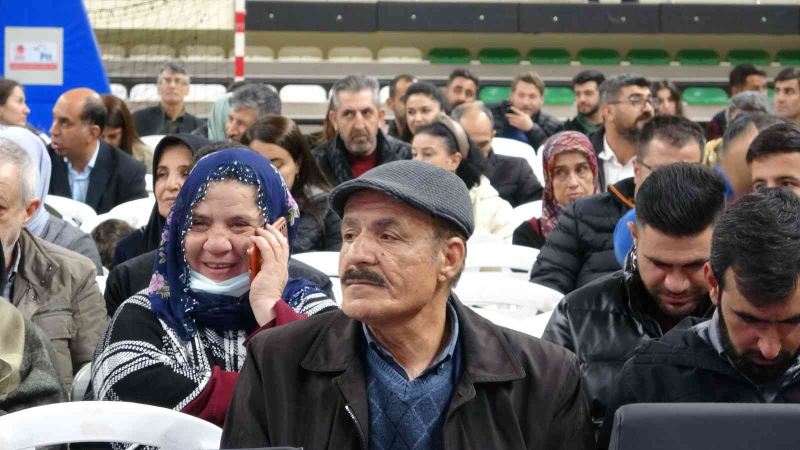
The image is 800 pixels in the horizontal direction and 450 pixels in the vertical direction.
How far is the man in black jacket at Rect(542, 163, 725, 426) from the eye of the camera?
2721 mm

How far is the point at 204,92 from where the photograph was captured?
12938 millimetres

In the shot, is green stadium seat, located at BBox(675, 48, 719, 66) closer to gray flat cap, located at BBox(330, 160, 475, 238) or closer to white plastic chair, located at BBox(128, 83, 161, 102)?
white plastic chair, located at BBox(128, 83, 161, 102)

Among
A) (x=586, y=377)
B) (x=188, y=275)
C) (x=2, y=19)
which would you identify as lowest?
(x=586, y=377)

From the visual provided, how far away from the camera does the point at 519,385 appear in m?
2.11

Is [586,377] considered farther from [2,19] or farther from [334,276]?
[2,19]

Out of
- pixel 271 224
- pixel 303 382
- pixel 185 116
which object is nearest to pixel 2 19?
pixel 185 116

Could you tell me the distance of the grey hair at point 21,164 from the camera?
349cm

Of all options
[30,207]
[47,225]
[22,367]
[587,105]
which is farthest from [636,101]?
[22,367]

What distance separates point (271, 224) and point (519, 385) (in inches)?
38.2

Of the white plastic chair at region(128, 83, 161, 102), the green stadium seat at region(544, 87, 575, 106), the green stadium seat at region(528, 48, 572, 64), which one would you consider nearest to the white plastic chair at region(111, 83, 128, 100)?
the white plastic chair at region(128, 83, 161, 102)

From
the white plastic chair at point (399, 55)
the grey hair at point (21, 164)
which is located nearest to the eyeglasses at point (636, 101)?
the grey hair at point (21, 164)

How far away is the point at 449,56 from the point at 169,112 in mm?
5374

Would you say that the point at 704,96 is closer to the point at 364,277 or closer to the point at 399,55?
the point at 399,55

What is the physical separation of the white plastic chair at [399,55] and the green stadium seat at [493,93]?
1170mm
